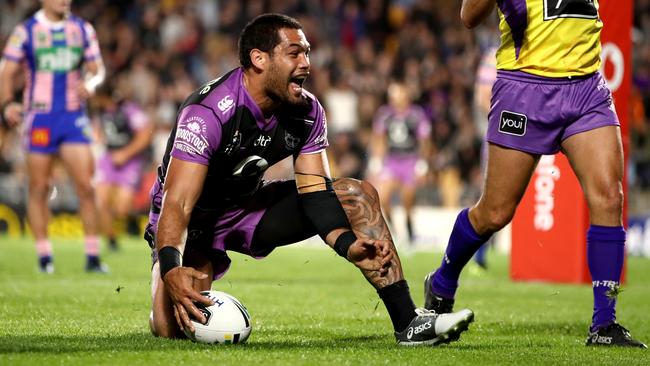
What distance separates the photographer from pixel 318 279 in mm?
10781

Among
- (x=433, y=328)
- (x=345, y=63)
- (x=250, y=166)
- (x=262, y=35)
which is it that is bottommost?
(x=433, y=328)

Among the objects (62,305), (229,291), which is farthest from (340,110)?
(62,305)

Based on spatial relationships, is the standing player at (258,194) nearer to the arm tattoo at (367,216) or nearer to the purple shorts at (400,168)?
the arm tattoo at (367,216)

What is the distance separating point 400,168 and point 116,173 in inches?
174

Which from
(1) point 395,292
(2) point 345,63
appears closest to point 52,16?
(1) point 395,292

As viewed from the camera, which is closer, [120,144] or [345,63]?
[120,144]

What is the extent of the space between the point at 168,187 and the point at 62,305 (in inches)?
101

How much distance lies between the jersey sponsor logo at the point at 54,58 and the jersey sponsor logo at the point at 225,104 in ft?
19.3

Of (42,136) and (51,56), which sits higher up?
(51,56)

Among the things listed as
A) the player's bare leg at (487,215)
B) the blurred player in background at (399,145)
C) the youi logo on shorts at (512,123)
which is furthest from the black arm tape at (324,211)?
the blurred player in background at (399,145)

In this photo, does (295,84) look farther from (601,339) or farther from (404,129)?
(404,129)

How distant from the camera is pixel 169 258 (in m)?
5.10

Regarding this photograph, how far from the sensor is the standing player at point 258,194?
17.0 feet

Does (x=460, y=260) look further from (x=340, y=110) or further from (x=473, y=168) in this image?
(x=340, y=110)
